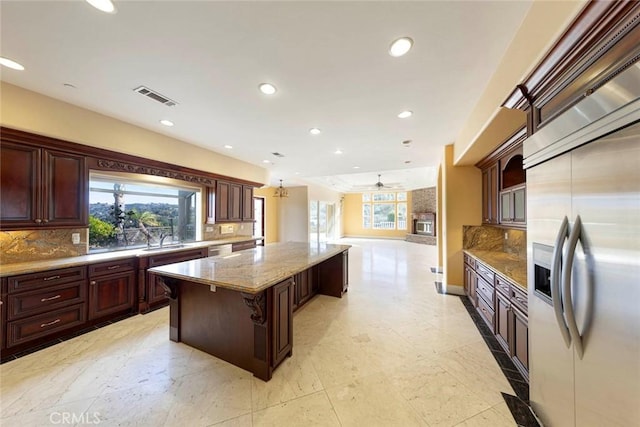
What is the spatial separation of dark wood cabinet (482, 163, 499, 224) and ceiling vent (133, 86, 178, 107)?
15.0ft

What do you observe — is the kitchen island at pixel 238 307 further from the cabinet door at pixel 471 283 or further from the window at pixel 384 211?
the window at pixel 384 211

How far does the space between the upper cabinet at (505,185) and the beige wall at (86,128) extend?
5020 mm

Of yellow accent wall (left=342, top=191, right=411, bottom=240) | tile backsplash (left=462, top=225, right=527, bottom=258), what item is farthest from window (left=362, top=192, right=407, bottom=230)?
tile backsplash (left=462, top=225, right=527, bottom=258)

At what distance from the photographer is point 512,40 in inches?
65.5

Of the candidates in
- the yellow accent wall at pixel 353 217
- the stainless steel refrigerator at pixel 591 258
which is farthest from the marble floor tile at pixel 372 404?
the yellow accent wall at pixel 353 217

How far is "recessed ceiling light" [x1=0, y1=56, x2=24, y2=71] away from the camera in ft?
6.36

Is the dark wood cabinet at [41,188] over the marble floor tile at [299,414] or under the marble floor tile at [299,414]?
over

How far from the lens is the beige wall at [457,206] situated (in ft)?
13.2

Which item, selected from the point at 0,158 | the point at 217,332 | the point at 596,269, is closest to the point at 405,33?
the point at 596,269

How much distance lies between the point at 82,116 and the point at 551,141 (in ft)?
15.4

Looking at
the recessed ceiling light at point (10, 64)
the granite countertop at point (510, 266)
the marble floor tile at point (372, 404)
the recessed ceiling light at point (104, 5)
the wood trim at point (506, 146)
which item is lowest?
the marble floor tile at point (372, 404)

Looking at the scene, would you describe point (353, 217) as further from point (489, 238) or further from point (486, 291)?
point (486, 291)

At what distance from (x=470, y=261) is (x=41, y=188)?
5.94 metres

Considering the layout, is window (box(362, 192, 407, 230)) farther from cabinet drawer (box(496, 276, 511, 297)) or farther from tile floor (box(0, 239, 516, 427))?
cabinet drawer (box(496, 276, 511, 297))
